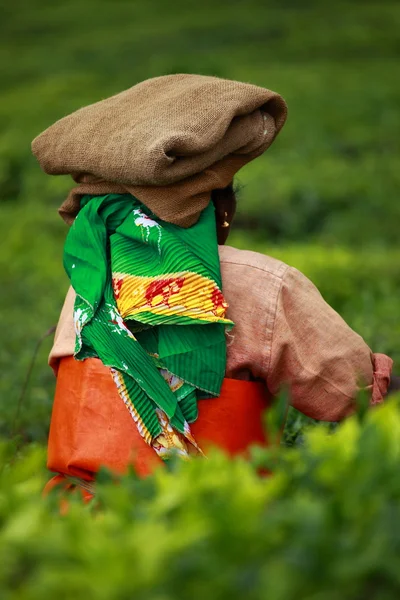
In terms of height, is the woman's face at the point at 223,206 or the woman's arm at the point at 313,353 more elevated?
the woman's face at the point at 223,206

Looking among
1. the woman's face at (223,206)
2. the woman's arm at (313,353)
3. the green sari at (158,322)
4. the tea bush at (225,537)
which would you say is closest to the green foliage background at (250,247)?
the tea bush at (225,537)

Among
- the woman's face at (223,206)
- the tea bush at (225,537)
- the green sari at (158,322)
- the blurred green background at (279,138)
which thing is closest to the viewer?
the tea bush at (225,537)

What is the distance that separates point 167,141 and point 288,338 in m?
0.57

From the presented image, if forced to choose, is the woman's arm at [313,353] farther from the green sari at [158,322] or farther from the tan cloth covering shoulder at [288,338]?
the green sari at [158,322]

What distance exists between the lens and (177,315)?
7.07ft

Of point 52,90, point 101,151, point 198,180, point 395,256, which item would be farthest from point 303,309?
point 52,90

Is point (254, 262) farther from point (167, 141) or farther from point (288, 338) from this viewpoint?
point (167, 141)

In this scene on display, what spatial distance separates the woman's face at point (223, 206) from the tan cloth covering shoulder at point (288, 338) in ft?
0.63

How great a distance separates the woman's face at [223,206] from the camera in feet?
8.19

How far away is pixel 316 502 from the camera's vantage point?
1180 millimetres

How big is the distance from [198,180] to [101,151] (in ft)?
0.85

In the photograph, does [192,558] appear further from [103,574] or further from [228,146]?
[228,146]

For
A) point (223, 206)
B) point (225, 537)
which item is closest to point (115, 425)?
point (223, 206)

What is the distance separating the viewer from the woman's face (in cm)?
250
